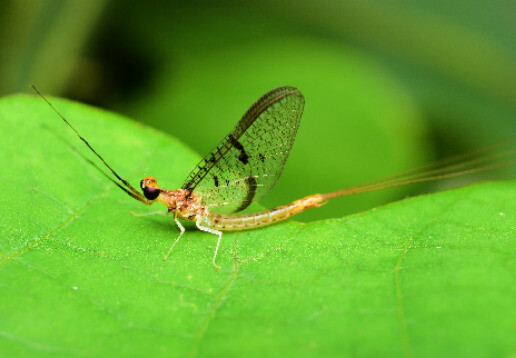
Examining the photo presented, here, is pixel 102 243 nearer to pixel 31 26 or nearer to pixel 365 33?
pixel 31 26

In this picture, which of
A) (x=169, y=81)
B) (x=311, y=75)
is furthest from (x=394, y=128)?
(x=169, y=81)

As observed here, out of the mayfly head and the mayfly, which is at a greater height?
the mayfly

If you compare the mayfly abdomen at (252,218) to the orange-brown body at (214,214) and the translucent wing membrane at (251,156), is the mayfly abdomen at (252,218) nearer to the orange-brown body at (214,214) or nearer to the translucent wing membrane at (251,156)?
the orange-brown body at (214,214)

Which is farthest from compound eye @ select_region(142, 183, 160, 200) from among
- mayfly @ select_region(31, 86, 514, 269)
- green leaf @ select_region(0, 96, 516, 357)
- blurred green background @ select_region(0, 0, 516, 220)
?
blurred green background @ select_region(0, 0, 516, 220)

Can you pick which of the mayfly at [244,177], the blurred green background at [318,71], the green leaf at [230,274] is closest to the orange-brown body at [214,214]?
the mayfly at [244,177]

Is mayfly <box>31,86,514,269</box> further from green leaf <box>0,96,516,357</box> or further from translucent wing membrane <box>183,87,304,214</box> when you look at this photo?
green leaf <box>0,96,516,357</box>

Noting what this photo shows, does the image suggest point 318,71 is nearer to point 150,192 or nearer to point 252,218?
point 252,218

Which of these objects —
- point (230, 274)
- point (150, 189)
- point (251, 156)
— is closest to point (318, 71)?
point (251, 156)
